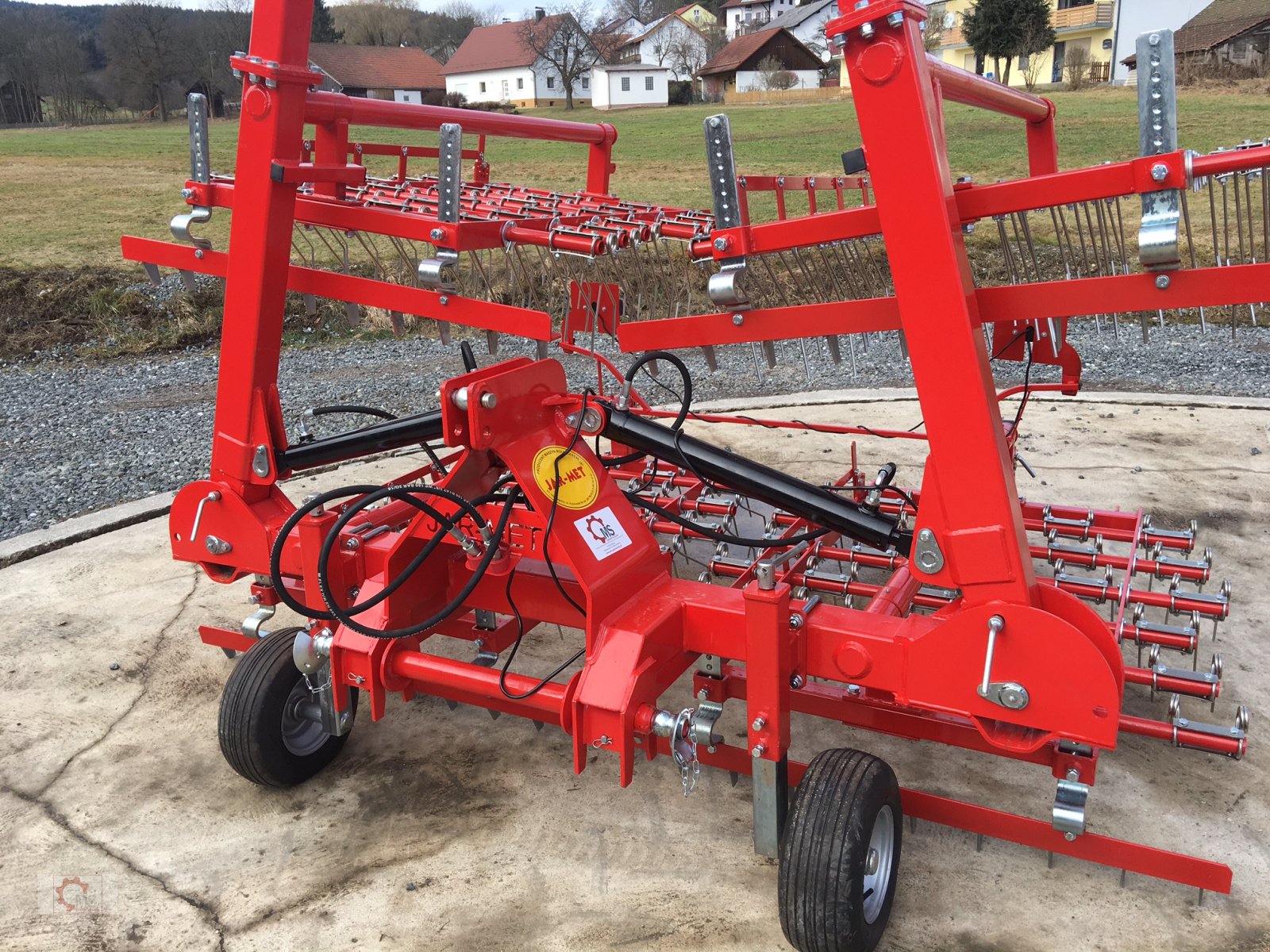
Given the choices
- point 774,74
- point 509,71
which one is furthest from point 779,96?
point 509,71

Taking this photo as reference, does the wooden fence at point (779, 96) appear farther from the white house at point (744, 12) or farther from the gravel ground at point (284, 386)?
the gravel ground at point (284, 386)

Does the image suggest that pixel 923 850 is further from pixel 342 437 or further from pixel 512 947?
pixel 342 437

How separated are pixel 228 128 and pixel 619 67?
2219cm

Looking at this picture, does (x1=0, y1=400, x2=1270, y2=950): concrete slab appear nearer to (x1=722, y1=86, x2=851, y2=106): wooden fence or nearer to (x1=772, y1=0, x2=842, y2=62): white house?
(x1=772, y1=0, x2=842, y2=62): white house

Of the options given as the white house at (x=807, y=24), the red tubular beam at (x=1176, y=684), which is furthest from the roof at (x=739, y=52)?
the red tubular beam at (x=1176, y=684)

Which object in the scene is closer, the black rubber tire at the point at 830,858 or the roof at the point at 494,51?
the black rubber tire at the point at 830,858

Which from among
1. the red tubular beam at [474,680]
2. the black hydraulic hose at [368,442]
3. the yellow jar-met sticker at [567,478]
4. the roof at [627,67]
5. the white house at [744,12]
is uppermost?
the white house at [744,12]

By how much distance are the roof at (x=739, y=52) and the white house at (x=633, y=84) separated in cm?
955

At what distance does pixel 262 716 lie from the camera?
3.05 metres

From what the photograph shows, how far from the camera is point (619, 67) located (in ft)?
165

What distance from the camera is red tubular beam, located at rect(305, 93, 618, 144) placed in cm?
364

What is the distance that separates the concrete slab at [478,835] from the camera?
2.60 metres

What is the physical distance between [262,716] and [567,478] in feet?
4.02

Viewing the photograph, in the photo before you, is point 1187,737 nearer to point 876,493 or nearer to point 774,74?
point 876,493
